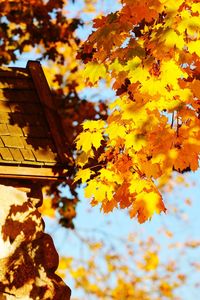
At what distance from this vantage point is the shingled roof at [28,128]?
309 inches

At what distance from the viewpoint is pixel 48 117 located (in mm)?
8602

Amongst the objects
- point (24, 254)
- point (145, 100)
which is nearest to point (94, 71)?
point (145, 100)

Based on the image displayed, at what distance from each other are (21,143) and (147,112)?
2170mm

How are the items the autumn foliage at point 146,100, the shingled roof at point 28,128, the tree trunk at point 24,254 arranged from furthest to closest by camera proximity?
the shingled roof at point 28,128
the tree trunk at point 24,254
the autumn foliage at point 146,100

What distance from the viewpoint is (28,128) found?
27.5 ft

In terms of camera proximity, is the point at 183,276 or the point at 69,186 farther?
the point at 183,276

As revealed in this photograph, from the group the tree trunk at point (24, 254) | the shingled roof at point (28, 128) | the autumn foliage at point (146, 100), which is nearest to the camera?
the autumn foliage at point (146, 100)

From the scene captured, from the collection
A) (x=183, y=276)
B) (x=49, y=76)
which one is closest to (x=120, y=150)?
(x=49, y=76)

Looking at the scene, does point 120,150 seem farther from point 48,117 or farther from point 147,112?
point 48,117

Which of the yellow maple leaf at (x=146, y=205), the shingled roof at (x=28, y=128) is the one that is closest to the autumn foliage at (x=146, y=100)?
the yellow maple leaf at (x=146, y=205)

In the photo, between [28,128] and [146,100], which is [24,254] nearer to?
[28,128]

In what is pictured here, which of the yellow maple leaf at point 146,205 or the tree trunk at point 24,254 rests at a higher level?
the yellow maple leaf at point 146,205

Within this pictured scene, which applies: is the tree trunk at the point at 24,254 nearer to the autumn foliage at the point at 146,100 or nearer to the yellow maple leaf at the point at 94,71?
the autumn foliage at the point at 146,100

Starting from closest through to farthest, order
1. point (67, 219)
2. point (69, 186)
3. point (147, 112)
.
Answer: point (147, 112) < point (69, 186) < point (67, 219)
